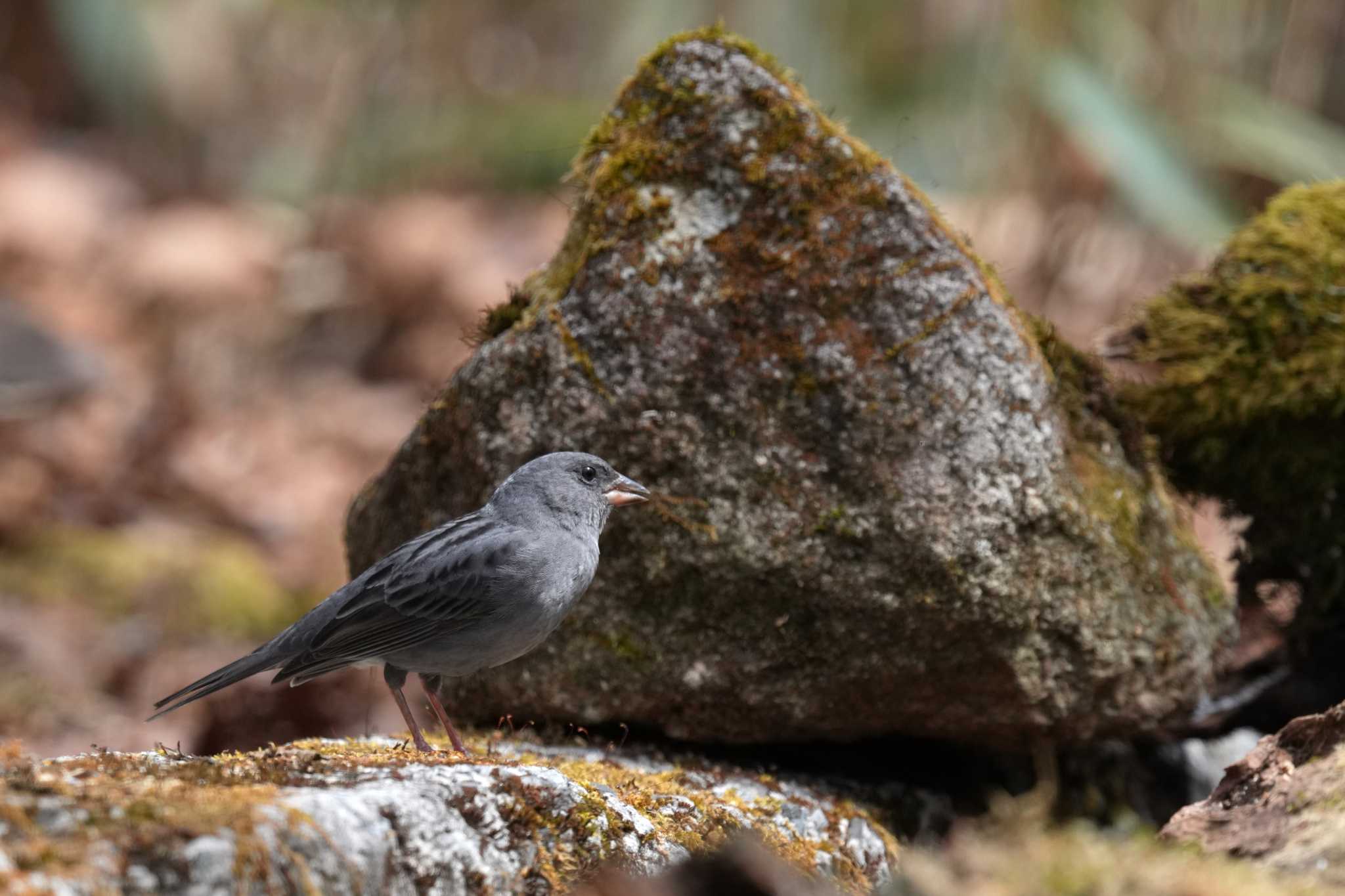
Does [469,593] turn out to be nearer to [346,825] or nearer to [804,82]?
[346,825]

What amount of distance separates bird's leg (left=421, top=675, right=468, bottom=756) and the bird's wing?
27 cm

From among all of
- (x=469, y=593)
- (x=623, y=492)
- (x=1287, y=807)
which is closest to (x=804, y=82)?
(x=623, y=492)

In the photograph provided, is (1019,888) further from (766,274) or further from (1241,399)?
(1241,399)

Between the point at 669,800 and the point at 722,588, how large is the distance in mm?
849

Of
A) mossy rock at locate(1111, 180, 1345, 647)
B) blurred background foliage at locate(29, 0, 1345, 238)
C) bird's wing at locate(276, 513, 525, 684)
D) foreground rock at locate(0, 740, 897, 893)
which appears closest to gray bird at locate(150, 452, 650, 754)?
bird's wing at locate(276, 513, 525, 684)

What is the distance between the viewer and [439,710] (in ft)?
13.2

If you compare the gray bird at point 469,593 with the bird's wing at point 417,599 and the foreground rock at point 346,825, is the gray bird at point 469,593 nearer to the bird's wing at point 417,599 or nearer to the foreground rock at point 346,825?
A: the bird's wing at point 417,599

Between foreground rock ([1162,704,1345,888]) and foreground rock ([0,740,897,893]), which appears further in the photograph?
foreground rock ([1162,704,1345,888])

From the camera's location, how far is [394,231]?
13.5m

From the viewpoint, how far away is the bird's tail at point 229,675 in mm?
3742

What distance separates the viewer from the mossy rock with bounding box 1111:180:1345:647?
488cm

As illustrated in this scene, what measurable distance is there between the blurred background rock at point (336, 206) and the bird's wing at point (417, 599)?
381cm

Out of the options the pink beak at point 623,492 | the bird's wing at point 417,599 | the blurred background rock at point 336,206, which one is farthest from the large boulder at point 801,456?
the blurred background rock at point 336,206

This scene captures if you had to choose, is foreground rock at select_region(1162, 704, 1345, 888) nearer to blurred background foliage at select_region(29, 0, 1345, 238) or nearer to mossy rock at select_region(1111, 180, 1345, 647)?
mossy rock at select_region(1111, 180, 1345, 647)
